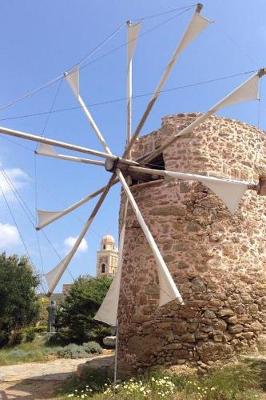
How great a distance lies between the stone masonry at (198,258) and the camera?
877 centimetres

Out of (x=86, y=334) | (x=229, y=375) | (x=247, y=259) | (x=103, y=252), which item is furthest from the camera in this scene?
(x=103, y=252)

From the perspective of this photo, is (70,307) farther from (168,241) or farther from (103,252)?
(103,252)

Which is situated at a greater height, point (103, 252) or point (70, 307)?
point (103, 252)


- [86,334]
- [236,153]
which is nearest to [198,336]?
[236,153]

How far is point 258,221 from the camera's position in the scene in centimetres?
967

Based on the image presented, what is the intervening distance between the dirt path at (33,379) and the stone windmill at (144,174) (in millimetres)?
2035

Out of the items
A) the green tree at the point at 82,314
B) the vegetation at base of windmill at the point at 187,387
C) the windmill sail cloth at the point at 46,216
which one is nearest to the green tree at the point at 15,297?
the green tree at the point at 82,314

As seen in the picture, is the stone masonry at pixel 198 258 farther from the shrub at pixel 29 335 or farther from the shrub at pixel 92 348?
the shrub at pixel 29 335

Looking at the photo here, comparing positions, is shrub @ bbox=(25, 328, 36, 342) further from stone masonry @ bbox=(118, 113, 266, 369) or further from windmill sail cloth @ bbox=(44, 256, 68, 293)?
windmill sail cloth @ bbox=(44, 256, 68, 293)

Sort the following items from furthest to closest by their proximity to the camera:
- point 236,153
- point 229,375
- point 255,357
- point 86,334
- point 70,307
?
point 70,307
point 86,334
point 236,153
point 255,357
point 229,375

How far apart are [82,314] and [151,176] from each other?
1246cm

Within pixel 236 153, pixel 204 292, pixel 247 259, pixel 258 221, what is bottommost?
pixel 204 292

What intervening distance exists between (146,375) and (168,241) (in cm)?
251

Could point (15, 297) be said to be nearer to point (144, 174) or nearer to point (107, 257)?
point (144, 174)
